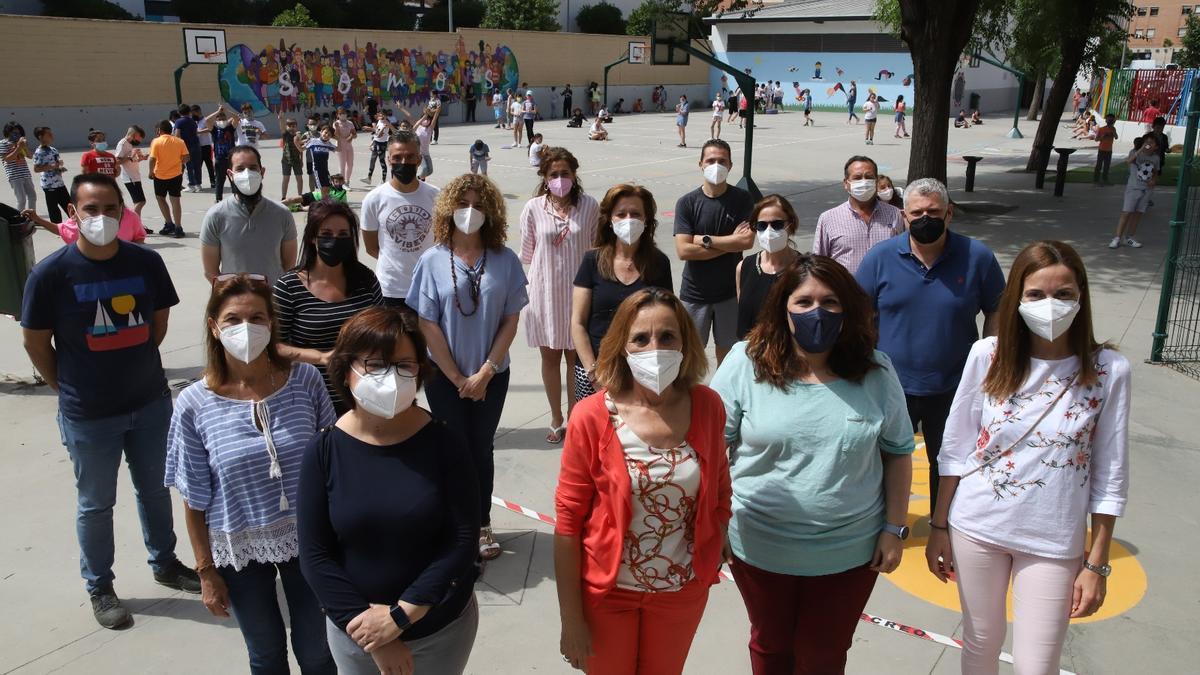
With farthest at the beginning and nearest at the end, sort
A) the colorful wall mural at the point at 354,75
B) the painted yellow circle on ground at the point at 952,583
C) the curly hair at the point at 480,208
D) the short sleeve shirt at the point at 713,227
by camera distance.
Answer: the colorful wall mural at the point at 354,75 < the short sleeve shirt at the point at 713,227 < the curly hair at the point at 480,208 < the painted yellow circle on ground at the point at 952,583

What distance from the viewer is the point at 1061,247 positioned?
10.1ft

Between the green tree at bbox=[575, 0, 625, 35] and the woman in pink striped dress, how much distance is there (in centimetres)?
5591

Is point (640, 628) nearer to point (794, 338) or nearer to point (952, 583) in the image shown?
point (794, 338)

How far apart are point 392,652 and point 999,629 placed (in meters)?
1.99

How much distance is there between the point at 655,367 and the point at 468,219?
2.00 m

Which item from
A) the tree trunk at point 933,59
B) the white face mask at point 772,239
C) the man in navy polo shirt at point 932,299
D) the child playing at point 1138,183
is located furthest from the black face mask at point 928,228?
the tree trunk at point 933,59

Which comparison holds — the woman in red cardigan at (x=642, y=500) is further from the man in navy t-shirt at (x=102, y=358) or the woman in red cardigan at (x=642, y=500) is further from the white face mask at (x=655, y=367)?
the man in navy t-shirt at (x=102, y=358)

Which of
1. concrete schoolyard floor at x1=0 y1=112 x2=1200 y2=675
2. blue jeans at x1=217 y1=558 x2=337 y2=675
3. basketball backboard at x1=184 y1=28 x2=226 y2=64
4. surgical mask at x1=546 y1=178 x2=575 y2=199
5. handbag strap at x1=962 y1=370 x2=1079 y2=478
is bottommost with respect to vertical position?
concrete schoolyard floor at x1=0 y1=112 x2=1200 y2=675

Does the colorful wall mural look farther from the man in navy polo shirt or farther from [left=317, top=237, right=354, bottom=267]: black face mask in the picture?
the man in navy polo shirt

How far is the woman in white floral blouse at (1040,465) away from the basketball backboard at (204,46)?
103 feet

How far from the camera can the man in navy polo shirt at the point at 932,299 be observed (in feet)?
13.4

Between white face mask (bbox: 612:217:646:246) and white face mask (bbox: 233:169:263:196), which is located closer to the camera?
white face mask (bbox: 612:217:646:246)

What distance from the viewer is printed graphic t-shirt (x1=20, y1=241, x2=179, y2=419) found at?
12.9 feet

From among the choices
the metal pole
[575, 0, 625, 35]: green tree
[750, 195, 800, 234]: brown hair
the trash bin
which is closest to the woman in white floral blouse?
[750, 195, 800, 234]: brown hair
